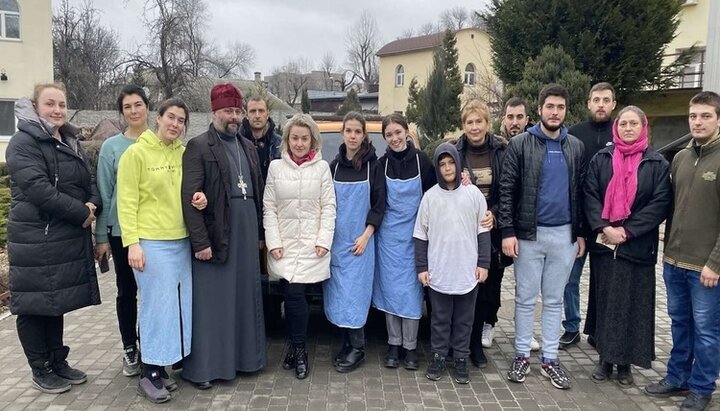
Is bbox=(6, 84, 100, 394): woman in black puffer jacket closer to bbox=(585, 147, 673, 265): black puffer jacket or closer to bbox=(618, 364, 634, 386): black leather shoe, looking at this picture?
bbox=(585, 147, 673, 265): black puffer jacket

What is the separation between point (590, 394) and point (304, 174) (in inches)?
111

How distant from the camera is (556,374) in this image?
15.1ft

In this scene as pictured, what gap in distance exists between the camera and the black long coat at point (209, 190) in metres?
4.20

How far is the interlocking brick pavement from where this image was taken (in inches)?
167

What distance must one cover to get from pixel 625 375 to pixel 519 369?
845 millimetres

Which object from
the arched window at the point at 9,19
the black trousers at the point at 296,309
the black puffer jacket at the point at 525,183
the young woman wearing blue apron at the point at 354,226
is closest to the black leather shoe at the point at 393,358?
the young woman wearing blue apron at the point at 354,226

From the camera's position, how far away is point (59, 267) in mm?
4180

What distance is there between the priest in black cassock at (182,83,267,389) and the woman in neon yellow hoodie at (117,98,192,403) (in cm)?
10

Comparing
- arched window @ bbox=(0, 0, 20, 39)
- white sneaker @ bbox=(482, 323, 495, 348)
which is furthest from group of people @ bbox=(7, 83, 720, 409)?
arched window @ bbox=(0, 0, 20, 39)

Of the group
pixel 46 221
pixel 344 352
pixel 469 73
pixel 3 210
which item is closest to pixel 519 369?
pixel 344 352

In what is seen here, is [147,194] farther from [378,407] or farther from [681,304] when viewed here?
[681,304]

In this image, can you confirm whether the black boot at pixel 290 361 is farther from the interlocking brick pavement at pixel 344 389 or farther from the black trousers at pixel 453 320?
the black trousers at pixel 453 320

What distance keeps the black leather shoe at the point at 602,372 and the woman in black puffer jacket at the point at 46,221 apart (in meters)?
4.04

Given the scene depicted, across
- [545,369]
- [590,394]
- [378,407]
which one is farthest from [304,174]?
[590,394]
